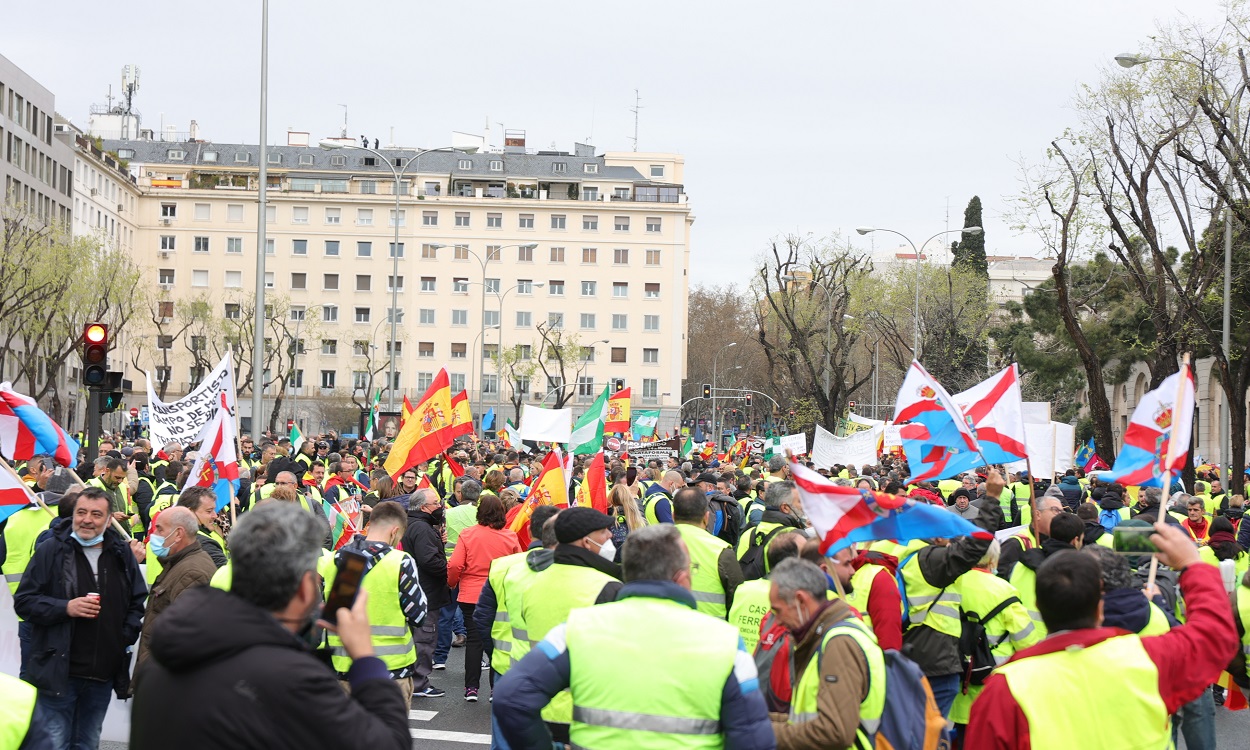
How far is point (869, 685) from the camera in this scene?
470 cm

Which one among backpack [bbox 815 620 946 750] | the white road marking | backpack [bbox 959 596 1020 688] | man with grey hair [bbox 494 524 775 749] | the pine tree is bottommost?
the white road marking

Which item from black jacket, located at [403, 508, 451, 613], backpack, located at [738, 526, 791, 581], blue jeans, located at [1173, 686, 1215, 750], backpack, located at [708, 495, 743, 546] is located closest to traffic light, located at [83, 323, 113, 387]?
black jacket, located at [403, 508, 451, 613]

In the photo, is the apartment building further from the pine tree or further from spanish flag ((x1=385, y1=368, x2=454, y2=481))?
spanish flag ((x1=385, y1=368, x2=454, y2=481))

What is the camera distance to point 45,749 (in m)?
4.06

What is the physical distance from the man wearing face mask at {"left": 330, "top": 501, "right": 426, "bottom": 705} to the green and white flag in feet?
36.4

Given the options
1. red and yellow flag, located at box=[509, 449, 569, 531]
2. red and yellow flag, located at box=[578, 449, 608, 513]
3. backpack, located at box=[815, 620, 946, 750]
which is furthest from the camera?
red and yellow flag, located at box=[578, 449, 608, 513]

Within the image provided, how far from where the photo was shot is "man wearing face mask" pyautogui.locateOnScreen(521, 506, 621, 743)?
6.32 metres

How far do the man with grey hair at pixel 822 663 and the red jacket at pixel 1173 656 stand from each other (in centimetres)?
48

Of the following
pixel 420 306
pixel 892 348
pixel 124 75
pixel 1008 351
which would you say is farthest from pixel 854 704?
pixel 124 75

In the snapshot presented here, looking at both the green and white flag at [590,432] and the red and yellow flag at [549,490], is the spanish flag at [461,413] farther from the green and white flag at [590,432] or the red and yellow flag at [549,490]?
the red and yellow flag at [549,490]

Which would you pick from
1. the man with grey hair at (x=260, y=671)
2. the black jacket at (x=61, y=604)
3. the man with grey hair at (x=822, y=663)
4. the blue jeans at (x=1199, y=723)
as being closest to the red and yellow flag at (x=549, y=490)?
the black jacket at (x=61, y=604)

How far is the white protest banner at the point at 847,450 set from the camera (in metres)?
23.4

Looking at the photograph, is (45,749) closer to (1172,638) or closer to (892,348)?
(1172,638)

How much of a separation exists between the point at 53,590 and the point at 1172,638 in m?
5.30
